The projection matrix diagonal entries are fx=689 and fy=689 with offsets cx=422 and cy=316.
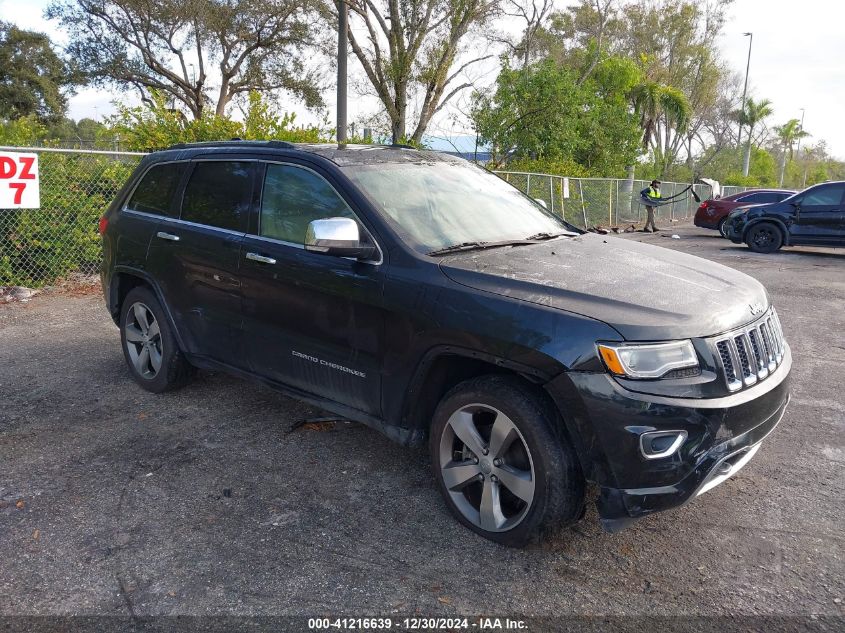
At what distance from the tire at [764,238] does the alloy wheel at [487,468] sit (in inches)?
573

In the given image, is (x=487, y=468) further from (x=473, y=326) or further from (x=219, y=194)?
(x=219, y=194)

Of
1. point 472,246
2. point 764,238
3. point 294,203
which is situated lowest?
point 764,238

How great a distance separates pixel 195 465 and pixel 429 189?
2101 millimetres

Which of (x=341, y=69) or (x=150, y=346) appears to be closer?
(x=150, y=346)

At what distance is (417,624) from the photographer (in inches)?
104

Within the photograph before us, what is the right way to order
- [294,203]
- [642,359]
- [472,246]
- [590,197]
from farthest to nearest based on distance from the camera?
[590,197]
[294,203]
[472,246]
[642,359]

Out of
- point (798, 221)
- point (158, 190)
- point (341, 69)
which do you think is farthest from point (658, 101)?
point (158, 190)

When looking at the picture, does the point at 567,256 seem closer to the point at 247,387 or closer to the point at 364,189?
the point at 364,189

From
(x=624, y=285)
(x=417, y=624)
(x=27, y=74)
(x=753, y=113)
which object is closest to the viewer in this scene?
(x=417, y=624)

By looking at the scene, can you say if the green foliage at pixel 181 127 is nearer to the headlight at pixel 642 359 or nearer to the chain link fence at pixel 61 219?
the chain link fence at pixel 61 219

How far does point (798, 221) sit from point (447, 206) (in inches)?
546

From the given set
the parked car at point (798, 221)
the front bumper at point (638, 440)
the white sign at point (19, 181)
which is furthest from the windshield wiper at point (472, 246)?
the parked car at point (798, 221)

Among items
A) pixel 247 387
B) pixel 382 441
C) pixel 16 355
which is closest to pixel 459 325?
pixel 382 441

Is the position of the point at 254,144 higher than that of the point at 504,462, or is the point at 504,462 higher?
the point at 254,144
